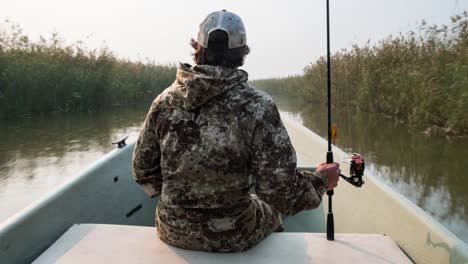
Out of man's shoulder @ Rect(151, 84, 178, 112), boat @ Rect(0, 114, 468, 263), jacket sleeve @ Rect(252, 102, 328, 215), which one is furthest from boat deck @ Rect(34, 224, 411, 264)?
man's shoulder @ Rect(151, 84, 178, 112)

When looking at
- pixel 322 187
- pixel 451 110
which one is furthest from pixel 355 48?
pixel 322 187

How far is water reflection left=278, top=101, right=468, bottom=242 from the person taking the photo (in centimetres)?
458

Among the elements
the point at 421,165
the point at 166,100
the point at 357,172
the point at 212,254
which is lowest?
the point at 421,165

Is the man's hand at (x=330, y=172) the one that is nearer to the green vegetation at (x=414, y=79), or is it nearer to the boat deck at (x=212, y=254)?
the boat deck at (x=212, y=254)

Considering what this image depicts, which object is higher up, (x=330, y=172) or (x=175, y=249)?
(x=330, y=172)

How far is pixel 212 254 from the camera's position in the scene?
6.12ft

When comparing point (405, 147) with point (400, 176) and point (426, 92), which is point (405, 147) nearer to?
point (426, 92)

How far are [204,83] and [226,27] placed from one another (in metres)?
0.23

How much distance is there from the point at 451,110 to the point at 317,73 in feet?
40.3

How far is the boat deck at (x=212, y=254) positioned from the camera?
1859 millimetres

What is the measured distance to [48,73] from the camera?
552 inches

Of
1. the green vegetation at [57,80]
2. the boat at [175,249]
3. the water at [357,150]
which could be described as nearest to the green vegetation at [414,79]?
the water at [357,150]

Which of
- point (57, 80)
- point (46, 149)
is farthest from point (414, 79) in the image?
point (57, 80)

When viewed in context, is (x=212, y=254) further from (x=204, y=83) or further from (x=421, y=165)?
(x=421, y=165)
